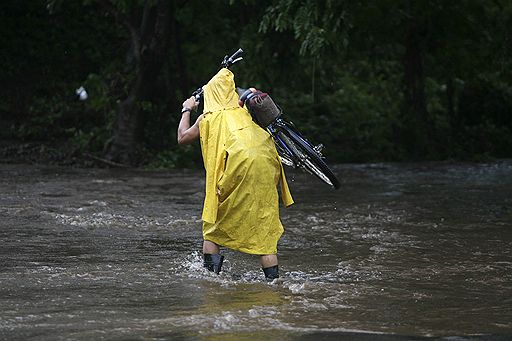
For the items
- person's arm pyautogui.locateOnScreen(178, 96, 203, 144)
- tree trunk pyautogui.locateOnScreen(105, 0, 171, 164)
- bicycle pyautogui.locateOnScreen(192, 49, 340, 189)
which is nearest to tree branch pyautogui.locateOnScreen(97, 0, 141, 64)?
tree trunk pyautogui.locateOnScreen(105, 0, 171, 164)

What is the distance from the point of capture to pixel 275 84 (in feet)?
70.1

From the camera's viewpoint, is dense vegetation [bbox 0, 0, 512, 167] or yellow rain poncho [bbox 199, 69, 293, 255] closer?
yellow rain poncho [bbox 199, 69, 293, 255]

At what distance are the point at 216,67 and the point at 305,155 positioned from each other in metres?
13.3

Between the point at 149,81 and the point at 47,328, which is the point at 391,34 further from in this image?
the point at 47,328

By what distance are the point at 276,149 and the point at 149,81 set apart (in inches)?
434

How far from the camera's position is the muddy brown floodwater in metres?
6.93

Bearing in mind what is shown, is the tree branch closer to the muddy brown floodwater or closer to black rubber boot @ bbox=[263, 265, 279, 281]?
the muddy brown floodwater

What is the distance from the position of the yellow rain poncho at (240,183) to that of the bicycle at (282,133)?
0.44 ft

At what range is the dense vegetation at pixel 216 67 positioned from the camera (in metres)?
19.3

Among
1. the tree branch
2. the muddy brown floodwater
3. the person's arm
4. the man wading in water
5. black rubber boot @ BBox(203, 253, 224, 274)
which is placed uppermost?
the tree branch

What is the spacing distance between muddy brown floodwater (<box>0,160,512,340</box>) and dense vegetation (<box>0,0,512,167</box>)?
4.19 m

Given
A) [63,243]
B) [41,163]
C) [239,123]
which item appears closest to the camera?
[239,123]

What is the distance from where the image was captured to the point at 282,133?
29.6 feet

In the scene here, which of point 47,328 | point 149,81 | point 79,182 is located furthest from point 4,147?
point 47,328
